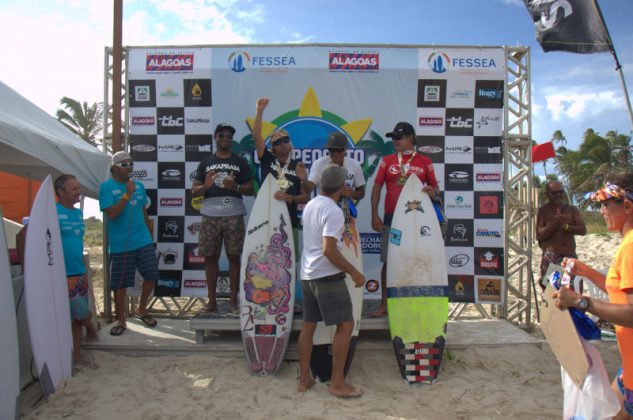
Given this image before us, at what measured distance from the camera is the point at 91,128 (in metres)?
16.2

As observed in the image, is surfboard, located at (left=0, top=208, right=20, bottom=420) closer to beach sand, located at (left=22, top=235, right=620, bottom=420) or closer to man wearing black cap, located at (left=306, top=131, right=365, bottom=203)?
beach sand, located at (left=22, top=235, right=620, bottom=420)

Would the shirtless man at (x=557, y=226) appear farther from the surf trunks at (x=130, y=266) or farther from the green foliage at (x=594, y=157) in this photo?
the green foliage at (x=594, y=157)

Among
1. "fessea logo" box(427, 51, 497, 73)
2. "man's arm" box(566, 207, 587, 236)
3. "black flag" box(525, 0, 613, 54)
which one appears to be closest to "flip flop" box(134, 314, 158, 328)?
"fessea logo" box(427, 51, 497, 73)

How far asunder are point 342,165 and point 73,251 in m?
2.16

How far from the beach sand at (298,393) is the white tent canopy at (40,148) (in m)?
1.56

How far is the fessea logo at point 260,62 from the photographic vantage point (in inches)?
173

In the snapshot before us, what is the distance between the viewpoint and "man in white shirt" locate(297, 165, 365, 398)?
8.85 feet

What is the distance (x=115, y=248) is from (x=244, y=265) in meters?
1.18

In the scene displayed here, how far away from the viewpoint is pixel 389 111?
174 inches

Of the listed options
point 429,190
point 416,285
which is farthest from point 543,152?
point 416,285

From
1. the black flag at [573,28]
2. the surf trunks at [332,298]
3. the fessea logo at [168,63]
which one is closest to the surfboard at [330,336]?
the surf trunks at [332,298]

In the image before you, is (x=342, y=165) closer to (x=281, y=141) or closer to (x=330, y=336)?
(x=281, y=141)

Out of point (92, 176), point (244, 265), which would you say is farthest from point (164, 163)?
point (244, 265)

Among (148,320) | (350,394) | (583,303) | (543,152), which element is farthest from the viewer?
(543,152)
